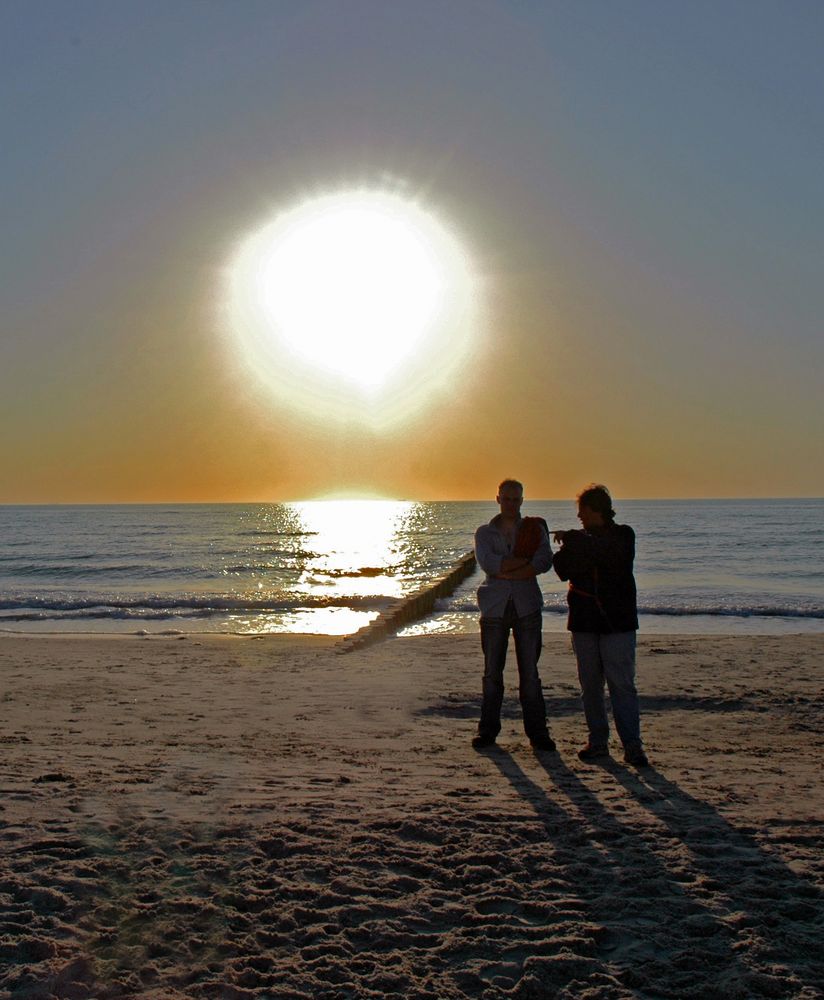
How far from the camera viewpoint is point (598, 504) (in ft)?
21.8

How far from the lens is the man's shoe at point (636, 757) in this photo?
6602 mm

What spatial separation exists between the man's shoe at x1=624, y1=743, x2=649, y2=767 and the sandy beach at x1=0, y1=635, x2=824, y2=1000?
0.20 m

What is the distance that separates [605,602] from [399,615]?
12.5 metres

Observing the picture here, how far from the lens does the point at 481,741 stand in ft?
24.0

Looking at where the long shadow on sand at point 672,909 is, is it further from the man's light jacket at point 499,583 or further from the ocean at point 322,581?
the ocean at point 322,581

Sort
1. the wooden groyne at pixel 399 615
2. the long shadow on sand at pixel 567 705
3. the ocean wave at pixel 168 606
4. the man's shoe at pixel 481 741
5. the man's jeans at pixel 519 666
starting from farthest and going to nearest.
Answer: the ocean wave at pixel 168 606, the wooden groyne at pixel 399 615, the long shadow on sand at pixel 567 705, the man's shoe at pixel 481 741, the man's jeans at pixel 519 666

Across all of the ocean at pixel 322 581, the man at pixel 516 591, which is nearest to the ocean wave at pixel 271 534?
the ocean at pixel 322 581

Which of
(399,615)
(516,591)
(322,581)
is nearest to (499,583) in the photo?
(516,591)

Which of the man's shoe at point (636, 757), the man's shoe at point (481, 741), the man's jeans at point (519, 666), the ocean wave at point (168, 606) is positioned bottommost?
the ocean wave at point (168, 606)

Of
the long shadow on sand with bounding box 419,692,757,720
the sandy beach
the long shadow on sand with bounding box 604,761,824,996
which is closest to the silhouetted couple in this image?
the sandy beach

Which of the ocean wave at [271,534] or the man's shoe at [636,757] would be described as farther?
the ocean wave at [271,534]

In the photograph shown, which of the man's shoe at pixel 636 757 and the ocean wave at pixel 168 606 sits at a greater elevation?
the man's shoe at pixel 636 757

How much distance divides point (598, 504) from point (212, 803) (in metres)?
3.37

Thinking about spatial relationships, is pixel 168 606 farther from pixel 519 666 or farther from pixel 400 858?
pixel 400 858
